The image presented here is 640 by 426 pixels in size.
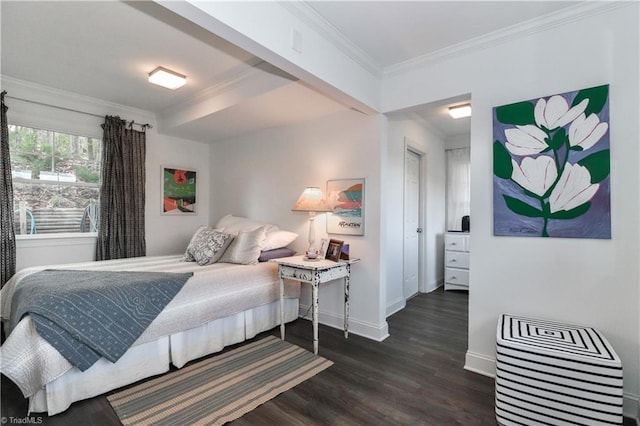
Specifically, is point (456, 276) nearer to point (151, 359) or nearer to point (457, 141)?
point (457, 141)

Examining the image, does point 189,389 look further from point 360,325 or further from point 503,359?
→ point 503,359

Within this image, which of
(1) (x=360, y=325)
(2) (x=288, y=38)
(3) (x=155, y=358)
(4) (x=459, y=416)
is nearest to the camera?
(4) (x=459, y=416)

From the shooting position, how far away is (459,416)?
6.08 ft

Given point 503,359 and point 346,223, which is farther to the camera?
point 346,223

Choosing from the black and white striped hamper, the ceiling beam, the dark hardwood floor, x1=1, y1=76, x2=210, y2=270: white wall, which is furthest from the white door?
x1=1, y1=76, x2=210, y2=270: white wall

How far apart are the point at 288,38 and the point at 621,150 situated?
7.35 ft

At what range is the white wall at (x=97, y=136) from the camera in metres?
3.29

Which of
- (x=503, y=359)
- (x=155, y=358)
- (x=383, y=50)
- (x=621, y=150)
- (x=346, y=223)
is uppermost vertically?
(x=383, y=50)

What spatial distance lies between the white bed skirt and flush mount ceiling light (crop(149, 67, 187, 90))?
92.3 inches

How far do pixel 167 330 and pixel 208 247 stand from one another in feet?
3.57

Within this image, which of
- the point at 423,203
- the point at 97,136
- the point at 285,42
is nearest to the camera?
the point at 285,42

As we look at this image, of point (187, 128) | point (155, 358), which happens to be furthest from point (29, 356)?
point (187, 128)

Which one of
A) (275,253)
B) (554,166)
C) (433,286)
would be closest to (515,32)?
(554,166)

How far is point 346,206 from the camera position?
10.6 feet
